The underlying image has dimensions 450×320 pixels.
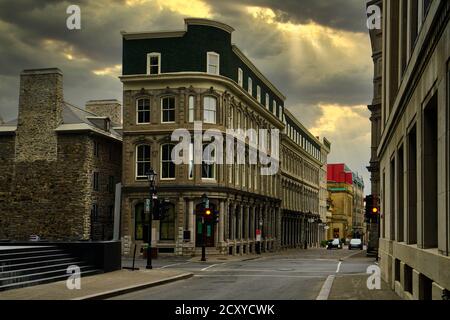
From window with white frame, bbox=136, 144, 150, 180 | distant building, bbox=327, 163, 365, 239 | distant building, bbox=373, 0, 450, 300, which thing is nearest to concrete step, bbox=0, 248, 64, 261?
distant building, bbox=373, 0, 450, 300

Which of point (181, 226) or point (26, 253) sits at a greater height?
point (181, 226)

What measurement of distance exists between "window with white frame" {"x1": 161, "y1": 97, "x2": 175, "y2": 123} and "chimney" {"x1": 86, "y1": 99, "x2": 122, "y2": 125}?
56.0 feet

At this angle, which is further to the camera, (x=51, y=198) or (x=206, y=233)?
(x=51, y=198)

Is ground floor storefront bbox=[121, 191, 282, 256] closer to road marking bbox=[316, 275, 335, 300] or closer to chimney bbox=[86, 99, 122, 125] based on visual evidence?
chimney bbox=[86, 99, 122, 125]

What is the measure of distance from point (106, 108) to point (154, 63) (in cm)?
1749

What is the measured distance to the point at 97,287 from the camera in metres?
20.9

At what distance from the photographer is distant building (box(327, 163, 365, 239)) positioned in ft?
474

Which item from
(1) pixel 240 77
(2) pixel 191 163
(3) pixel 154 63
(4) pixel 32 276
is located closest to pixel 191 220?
(2) pixel 191 163

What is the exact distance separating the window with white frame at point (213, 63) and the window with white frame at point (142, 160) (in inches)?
315

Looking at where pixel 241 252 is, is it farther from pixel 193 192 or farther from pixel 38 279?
pixel 38 279

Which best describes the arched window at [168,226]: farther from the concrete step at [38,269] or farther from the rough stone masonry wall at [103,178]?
the concrete step at [38,269]

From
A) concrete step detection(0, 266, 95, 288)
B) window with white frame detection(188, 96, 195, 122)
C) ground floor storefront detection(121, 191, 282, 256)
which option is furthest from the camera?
window with white frame detection(188, 96, 195, 122)

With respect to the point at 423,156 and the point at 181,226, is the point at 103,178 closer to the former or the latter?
the point at 181,226
